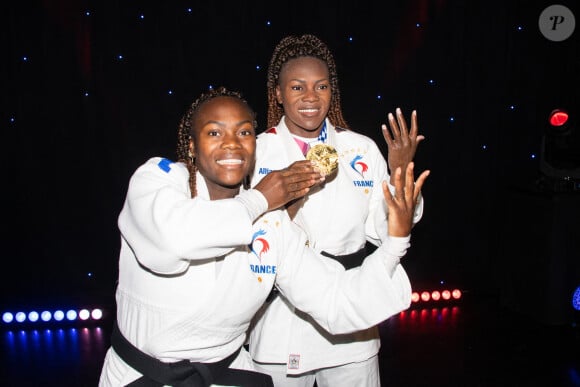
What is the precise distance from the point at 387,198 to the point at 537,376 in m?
2.42

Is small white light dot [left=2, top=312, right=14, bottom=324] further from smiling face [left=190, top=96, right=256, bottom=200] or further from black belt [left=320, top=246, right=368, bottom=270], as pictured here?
smiling face [left=190, top=96, right=256, bottom=200]

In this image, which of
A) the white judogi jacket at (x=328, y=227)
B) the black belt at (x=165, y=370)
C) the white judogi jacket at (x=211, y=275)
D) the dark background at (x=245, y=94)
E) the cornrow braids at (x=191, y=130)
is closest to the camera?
the white judogi jacket at (x=211, y=275)

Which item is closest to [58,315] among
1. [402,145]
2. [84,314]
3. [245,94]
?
[84,314]

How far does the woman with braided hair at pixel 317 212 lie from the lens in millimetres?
2291

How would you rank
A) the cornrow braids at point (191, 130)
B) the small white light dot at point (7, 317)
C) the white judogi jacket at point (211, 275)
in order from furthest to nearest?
1. the small white light dot at point (7, 317)
2. the cornrow braids at point (191, 130)
3. the white judogi jacket at point (211, 275)

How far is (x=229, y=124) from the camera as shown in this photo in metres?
1.79

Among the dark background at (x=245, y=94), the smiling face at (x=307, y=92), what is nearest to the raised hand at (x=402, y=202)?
A: the smiling face at (x=307, y=92)

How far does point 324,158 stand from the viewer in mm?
2094

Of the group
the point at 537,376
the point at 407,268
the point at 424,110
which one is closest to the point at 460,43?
the point at 424,110

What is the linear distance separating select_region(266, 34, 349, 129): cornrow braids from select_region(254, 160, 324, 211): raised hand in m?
0.72

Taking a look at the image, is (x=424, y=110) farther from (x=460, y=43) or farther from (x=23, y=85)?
(x=23, y=85)

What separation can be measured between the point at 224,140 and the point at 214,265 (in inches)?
14.2

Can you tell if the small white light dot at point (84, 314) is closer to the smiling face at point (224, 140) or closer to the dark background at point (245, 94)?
the dark background at point (245, 94)

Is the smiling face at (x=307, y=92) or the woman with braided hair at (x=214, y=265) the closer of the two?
the woman with braided hair at (x=214, y=265)
